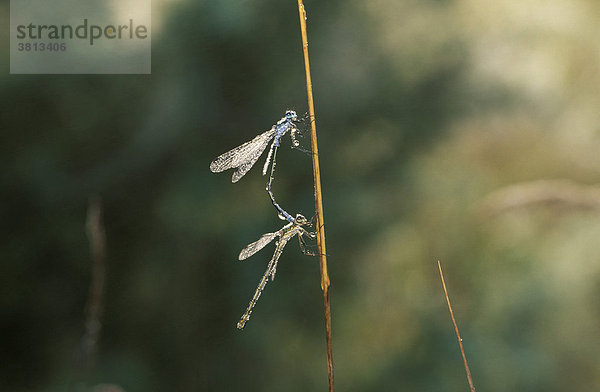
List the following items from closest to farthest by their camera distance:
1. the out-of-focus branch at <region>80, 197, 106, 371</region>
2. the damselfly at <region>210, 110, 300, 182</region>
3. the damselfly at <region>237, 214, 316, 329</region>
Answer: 1. the damselfly at <region>237, 214, 316, 329</region>
2. the damselfly at <region>210, 110, 300, 182</region>
3. the out-of-focus branch at <region>80, 197, 106, 371</region>

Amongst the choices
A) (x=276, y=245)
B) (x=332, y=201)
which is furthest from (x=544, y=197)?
(x=276, y=245)

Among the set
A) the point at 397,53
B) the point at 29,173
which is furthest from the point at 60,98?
the point at 397,53

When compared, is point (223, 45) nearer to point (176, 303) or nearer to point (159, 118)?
Result: point (159, 118)

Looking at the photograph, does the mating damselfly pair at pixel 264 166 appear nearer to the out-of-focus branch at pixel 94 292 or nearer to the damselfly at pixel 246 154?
the damselfly at pixel 246 154

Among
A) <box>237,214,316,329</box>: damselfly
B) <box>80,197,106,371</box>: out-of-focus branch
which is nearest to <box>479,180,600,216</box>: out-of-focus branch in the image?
<box>237,214,316,329</box>: damselfly

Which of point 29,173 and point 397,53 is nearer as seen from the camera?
point 397,53

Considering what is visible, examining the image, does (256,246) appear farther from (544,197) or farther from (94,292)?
(544,197)

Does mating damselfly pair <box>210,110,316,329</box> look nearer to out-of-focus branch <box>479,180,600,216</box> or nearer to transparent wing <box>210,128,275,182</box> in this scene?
transparent wing <box>210,128,275,182</box>
